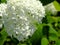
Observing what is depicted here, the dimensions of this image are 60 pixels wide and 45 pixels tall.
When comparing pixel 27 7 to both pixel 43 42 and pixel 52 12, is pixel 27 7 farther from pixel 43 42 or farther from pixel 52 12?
pixel 52 12

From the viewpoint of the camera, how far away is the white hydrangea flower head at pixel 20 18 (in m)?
1.37

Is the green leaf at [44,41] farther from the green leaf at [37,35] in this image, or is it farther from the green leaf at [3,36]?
the green leaf at [3,36]

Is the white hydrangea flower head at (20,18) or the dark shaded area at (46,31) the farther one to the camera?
the dark shaded area at (46,31)

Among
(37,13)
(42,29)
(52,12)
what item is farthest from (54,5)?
(37,13)

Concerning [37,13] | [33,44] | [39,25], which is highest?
[37,13]

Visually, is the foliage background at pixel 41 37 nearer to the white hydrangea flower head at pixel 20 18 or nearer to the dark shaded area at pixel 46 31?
the dark shaded area at pixel 46 31

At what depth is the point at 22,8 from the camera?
4.54 feet

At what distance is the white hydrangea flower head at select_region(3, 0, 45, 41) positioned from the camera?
4.50 ft

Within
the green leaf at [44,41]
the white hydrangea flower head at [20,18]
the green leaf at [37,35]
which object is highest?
the white hydrangea flower head at [20,18]

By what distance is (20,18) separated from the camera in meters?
1.37

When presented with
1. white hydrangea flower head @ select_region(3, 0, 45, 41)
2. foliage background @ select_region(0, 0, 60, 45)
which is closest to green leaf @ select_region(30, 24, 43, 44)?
foliage background @ select_region(0, 0, 60, 45)

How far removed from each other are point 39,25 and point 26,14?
0.21 m

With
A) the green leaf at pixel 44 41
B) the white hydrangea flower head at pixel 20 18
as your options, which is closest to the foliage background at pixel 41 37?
the green leaf at pixel 44 41

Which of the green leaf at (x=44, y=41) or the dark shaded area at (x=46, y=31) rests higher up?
the dark shaded area at (x=46, y=31)
